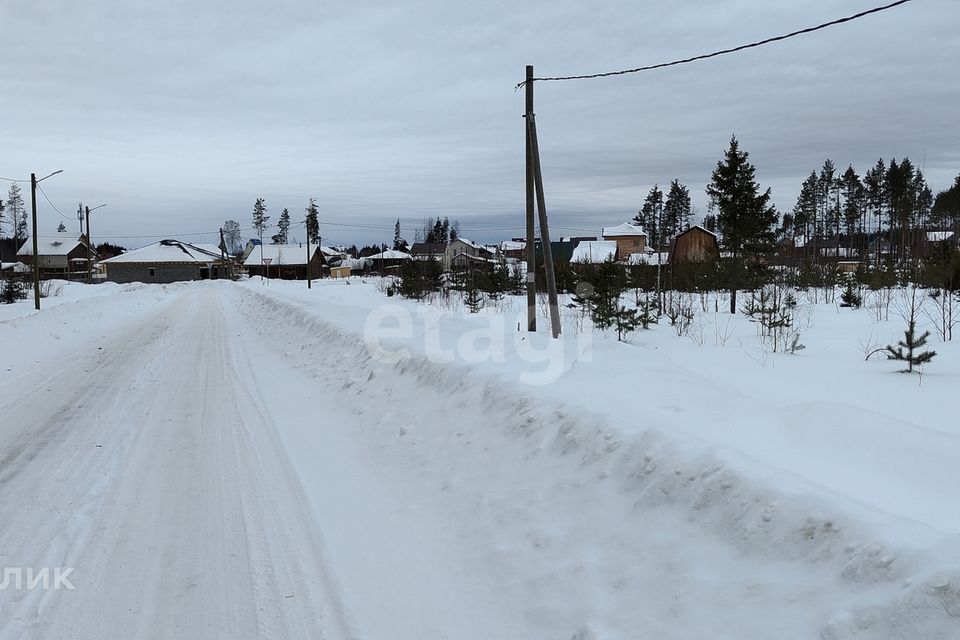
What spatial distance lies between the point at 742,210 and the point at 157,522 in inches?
1229

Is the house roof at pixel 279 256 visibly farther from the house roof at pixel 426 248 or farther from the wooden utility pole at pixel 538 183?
the wooden utility pole at pixel 538 183

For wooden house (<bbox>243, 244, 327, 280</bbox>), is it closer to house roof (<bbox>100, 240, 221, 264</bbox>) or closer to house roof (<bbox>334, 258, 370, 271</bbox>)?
house roof (<bbox>100, 240, 221, 264</bbox>)

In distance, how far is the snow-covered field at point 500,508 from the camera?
306 cm

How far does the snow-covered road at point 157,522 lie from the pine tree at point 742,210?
2755 centimetres

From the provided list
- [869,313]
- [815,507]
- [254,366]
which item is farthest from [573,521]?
[869,313]

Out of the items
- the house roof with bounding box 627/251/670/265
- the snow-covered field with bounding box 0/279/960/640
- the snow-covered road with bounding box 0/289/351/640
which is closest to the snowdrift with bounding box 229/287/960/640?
the snow-covered field with bounding box 0/279/960/640

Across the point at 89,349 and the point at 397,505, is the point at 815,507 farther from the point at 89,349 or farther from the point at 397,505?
the point at 89,349

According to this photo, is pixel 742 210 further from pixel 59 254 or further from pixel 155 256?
pixel 59 254

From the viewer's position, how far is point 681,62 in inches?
377

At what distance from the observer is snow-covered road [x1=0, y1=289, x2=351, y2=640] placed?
3418 millimetres

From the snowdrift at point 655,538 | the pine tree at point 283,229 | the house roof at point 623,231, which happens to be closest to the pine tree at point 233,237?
the pine tree at point 283,229

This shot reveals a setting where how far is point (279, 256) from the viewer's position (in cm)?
9394

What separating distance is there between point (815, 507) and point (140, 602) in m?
3.69

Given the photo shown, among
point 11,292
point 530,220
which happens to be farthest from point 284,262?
point 530,220
